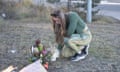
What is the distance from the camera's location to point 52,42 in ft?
22.0

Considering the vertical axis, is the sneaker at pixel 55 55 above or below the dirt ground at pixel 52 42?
above

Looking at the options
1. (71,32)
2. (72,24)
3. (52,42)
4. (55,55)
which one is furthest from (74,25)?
(52,42)

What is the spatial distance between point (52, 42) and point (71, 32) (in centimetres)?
163

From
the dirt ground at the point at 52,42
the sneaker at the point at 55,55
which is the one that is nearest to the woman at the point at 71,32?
the sneaker at the point at 55,55

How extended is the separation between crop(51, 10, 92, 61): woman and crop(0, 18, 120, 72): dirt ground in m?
0.24

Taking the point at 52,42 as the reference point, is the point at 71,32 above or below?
above

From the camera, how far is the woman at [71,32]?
16.4 feet

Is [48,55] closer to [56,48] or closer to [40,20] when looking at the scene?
[56,48]

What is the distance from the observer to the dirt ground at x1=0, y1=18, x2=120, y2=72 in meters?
5.04

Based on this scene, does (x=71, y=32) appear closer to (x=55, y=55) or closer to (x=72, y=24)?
(x=72, y=24)

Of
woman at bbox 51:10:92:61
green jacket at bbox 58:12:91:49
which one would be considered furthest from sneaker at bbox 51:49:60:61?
green jacket at bbox 58:12:91:49

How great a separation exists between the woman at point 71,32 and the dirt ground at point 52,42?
0.24m

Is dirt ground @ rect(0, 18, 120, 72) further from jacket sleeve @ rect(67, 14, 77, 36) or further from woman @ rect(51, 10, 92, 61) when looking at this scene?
jacket sleeve @ rect(67, 14, 77, 36)

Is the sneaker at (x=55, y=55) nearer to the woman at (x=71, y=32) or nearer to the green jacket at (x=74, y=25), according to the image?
the woman at (x=71, y=32)
